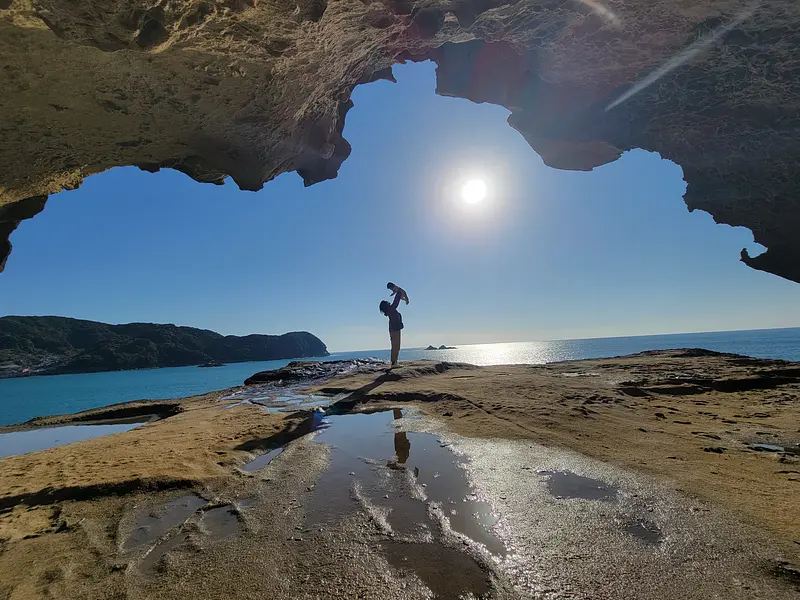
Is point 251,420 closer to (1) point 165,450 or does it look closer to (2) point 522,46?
(1) point 165,450

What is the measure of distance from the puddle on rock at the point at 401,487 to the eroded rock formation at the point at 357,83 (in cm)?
647

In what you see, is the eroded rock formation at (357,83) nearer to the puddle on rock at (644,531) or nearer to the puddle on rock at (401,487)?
the puddle on rock at (401,487)

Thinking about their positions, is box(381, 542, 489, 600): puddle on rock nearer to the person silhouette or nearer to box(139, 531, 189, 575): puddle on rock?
box(139, 531, 189, 575): puddle on rock

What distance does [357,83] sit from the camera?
14.1 metres

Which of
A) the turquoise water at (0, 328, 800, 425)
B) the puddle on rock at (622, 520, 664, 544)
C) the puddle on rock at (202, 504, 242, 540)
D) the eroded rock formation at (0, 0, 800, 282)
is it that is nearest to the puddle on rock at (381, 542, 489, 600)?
the puddle on rock at (622, 520, 664, 544)

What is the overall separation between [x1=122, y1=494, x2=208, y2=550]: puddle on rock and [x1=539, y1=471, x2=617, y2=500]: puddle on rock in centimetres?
284

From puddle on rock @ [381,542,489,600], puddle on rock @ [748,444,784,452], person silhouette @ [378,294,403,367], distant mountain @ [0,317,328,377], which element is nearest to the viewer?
puddle on rock @ [381,542,489,600]

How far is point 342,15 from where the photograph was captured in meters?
7.81

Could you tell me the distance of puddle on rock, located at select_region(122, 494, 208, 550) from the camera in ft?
7.82

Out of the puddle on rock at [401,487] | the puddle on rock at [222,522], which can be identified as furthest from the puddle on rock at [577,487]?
the puddle on rock at [222,522]

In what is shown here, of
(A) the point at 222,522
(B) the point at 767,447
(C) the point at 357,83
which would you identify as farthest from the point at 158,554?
(C) the point at 357,83

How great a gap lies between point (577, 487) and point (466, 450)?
1335 mm

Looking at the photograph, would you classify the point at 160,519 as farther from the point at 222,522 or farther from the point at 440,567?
the point at 440,567

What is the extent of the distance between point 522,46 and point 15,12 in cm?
1418
